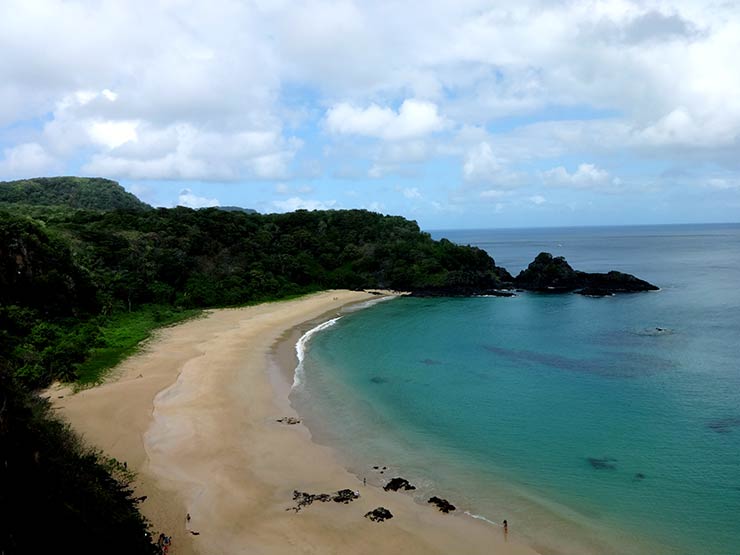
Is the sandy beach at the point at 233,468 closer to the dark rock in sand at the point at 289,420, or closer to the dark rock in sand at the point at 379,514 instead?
the dark rock in sand at the point at 379,514

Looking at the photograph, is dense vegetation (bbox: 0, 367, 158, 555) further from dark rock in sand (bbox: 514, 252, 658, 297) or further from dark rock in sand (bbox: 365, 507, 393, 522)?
dark rock in sand (bbox: 514, 252, 658, 297)

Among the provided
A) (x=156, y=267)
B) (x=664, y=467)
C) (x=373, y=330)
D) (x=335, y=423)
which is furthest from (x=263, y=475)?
(x=156, y=267)

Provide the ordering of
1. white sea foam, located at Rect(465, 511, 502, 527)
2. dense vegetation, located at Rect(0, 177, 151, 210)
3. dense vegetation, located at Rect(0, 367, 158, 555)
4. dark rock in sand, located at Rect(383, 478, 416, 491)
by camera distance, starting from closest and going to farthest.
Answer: dense vegetation, located at Rect(0, 367, 158, 555)
white sea foam, located at Rect(465, 511, 502, 527)
dark rock in sand, located at Rect(383, 478, 416, 491)
dense vegetation, located at Rect(0, 177, 151, 210)

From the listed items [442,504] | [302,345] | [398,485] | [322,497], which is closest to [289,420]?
[322,497]

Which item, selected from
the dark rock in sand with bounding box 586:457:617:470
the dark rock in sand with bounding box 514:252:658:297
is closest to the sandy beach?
the dark rock in sand with bounding box 586:457:617:470

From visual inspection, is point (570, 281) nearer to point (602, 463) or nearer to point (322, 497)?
point (602, 463)

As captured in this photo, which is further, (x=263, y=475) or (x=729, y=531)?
(x=263, y=475)

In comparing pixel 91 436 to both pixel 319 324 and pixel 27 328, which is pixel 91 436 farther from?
pixel 319 324

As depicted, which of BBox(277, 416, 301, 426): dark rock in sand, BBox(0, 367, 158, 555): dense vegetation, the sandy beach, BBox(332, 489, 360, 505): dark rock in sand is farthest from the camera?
BBox(277, 416, 301, 426): dark rock in sand
